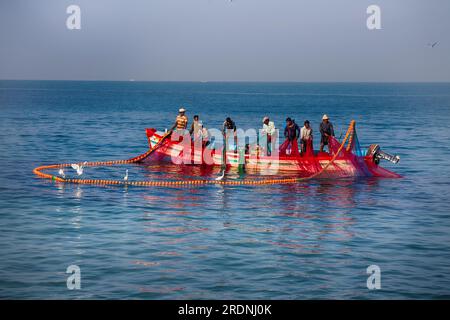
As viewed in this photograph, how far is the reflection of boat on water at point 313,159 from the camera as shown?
2912 centimetres

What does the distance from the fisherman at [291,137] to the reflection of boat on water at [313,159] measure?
0.97 ft

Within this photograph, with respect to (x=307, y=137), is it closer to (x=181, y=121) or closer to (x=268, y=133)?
(x=268, y=133)

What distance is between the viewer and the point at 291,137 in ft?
96.9

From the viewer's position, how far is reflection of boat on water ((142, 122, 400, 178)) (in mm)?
29125

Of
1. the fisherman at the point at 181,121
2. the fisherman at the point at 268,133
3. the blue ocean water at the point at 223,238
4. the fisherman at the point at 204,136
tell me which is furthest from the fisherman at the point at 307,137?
the fisherman at the point at 181,121

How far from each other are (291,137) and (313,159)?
1.38 m

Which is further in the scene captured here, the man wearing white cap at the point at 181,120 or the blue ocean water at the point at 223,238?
the man wearing white cap at the point at 181,120

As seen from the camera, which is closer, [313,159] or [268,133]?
[313,159]

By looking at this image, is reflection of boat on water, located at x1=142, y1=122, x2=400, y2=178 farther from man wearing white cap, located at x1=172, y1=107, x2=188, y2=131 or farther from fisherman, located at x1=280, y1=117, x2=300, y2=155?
man wearing white cap, located at x1=172, y1=107, x2=188, y2=131

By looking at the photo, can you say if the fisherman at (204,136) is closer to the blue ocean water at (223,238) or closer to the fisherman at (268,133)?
the blue ocean water at (223,238)

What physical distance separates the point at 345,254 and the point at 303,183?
1118cm

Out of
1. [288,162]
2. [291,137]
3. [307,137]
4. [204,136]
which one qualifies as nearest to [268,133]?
[291,137]
